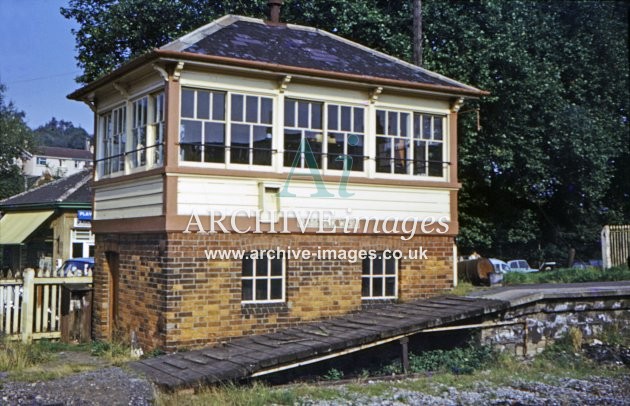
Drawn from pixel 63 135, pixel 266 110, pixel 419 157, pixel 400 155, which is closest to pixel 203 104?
pixel 266 110

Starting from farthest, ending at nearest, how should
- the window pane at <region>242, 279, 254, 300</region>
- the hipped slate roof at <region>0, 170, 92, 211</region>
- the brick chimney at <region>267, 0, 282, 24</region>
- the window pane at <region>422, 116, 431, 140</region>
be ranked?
the hipped slate roof at <region>0, 170, 92, 211</region> < the brick chimney at <region>267, 0, 282, 24</region> < the window pane at <region>422, 116, 431, 140</region> < the window pane at <region>242, 279, 254, 300</region>

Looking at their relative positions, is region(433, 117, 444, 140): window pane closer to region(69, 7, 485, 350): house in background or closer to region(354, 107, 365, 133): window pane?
region(69, 7, 485, 350): house in background

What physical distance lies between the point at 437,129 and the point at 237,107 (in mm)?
4707

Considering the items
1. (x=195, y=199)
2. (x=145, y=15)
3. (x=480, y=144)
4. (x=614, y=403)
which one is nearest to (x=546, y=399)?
(x=614, y=403)

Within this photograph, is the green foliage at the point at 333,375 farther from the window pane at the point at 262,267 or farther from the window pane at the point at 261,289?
the window pane at the point at 262,267

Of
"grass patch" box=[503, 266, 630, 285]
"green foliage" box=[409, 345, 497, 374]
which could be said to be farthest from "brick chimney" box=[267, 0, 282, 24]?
"grass patch" box=[503, 266, 630, 285]

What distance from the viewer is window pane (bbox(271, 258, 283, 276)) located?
42.7ft

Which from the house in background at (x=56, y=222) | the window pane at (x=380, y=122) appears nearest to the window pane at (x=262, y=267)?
the window pane at (x=380, y=122)

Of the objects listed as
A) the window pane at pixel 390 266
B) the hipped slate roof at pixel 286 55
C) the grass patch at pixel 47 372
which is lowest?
the grass patch at pixel 47 372

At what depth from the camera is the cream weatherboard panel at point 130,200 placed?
12406 mm

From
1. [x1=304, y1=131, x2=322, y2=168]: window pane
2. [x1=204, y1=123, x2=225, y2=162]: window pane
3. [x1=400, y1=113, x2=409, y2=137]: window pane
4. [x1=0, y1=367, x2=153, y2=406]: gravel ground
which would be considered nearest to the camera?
[x1=0, y1=367, x2=153, y2=406]: gravel ground

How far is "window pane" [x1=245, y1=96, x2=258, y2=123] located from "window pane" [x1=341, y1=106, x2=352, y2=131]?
1.89 meters

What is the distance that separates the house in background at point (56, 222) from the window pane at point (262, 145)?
40.7 feet

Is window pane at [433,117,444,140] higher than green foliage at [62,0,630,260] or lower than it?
lower
